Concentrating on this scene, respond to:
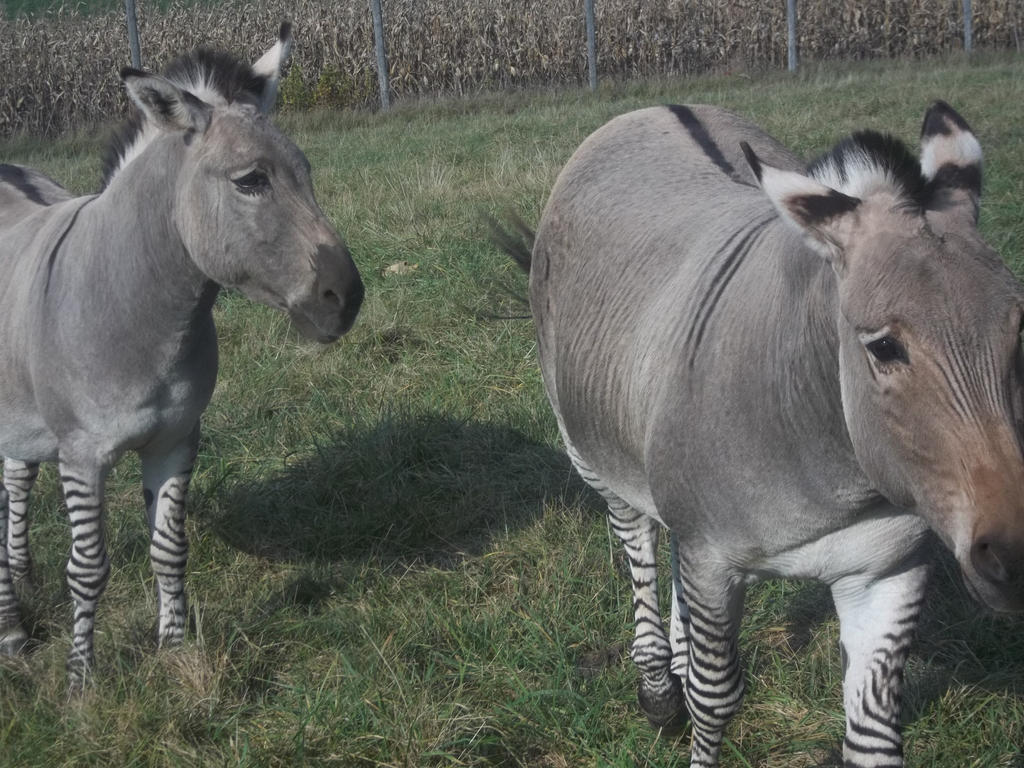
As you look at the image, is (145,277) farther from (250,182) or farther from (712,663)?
(712,663)

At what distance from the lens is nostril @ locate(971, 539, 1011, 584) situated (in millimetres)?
1872

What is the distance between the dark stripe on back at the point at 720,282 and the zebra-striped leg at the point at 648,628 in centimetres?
122

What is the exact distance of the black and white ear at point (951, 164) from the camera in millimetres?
2293

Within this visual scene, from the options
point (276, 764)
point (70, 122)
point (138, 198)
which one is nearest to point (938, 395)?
point (276, 764)

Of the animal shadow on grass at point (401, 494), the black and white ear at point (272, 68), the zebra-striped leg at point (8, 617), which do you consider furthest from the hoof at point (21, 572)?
the black and white ear at point (272, 68)

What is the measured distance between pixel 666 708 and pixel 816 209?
2005 mm

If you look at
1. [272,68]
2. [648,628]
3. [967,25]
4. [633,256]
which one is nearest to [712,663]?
[648,628]

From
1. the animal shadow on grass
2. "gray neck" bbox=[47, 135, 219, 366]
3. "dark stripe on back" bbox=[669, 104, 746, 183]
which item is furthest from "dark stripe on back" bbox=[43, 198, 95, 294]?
"dark stripe on back" bbox=[669, 104, 746, 183]

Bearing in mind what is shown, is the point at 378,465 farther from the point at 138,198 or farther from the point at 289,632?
the point at 138,198

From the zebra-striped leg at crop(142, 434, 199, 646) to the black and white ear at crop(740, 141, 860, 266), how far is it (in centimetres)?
262

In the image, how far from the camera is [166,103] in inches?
138

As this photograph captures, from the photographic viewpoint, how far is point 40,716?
3.38 meters

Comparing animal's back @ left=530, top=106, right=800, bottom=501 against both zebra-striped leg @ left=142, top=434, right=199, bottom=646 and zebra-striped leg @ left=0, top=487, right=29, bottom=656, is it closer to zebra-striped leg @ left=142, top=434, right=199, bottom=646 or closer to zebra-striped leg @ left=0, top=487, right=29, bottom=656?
zebra-striped leg @ left=142, top=434, right=199, bottom=646

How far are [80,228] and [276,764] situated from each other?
215 centimetres
